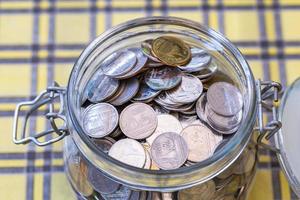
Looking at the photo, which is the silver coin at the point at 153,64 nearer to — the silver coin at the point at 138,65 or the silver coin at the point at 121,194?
the silver coin at the point at 138,65

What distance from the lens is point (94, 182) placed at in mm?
581

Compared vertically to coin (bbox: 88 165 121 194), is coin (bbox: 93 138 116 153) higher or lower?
higher

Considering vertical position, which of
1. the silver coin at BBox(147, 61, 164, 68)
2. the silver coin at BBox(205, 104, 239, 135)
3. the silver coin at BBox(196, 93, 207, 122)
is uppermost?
the silver coin at BBox(147, 61, 164, 68)

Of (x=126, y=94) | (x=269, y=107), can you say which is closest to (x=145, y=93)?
(x=126, y=94)

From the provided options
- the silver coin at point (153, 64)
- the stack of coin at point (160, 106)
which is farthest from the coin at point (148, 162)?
the silver coin at point (153, 64)

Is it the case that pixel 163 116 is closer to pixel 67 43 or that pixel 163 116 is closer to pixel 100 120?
pixel 100 120

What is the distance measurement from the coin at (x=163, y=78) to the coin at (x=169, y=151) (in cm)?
5

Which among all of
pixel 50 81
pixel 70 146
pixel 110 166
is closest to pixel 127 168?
pixel 110 166

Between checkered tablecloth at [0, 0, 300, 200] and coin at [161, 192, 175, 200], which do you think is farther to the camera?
checkered tablecloth at [0, 0, 300, 200]

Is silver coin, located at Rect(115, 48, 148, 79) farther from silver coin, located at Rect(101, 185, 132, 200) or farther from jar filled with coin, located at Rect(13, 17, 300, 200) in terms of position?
silver coin, located at Rect(101, 185, 132, 200)

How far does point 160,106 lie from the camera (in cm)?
60

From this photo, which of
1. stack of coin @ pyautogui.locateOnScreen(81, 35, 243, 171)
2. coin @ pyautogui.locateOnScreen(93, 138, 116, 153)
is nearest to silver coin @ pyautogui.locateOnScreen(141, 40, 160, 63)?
stack of coin @ pyautogui.locateOnScreen(81, 35, 243, 171)

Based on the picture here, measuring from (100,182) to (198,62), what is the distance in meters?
0.16

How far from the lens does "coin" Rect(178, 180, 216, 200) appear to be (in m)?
0.56
